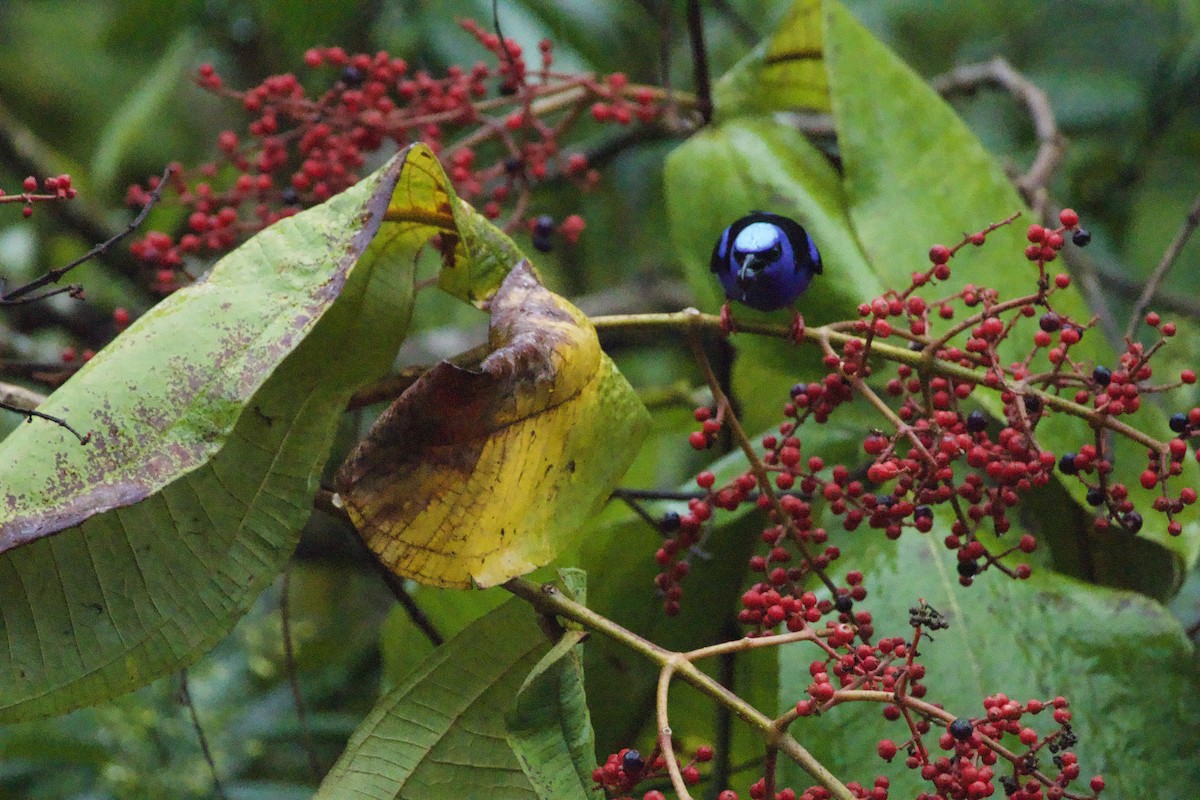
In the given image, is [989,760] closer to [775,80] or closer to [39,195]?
[39,195]

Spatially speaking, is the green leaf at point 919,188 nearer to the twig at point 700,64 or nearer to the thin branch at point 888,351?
the twig at point 700,64

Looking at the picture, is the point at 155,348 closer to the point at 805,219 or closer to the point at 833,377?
the point at 833,377

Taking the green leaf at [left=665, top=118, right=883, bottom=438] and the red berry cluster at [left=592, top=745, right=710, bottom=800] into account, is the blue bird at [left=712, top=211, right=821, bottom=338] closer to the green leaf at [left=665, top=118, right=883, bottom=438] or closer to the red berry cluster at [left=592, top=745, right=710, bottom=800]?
the green leaf at [left=665, top=118, right=883, bottom=438]

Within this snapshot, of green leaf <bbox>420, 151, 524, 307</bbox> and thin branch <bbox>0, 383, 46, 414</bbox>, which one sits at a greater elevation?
green leaf <bbox>420, 151, 524, 307</bbox>

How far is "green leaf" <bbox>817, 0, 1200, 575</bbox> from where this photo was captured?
3.71 feet

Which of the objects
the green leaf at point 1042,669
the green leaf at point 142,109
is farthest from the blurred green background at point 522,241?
the green leaf at point 1042,669

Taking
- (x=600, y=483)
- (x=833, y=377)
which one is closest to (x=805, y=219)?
(x=833, y=377)

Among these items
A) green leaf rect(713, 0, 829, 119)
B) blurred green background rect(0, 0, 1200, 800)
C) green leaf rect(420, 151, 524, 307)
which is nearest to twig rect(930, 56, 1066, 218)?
blurred green background rect(0, 0, 1200, 800)

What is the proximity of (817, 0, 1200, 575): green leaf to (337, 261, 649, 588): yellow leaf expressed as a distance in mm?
443

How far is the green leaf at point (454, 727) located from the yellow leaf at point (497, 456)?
92 mm

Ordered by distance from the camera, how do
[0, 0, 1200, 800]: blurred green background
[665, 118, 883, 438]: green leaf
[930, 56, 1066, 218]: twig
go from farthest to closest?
[0, 0, 1200, 800]: blurred green background → [930, 56, 1066, 218]: twig → [665, 118, 883, 438]: green leaf

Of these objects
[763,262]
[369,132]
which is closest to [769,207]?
[763,262]

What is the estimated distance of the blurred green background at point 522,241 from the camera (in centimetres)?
176

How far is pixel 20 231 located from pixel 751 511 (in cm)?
176
